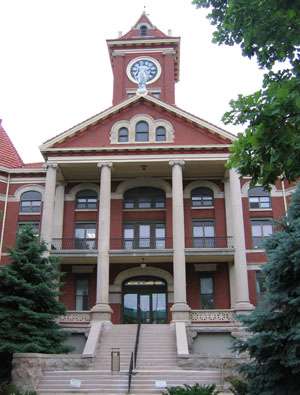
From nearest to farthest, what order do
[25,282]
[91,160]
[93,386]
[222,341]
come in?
[93,386]
[25,282]
[222,341]
[91,160]

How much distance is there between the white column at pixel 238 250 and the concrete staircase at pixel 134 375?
543 centimetres

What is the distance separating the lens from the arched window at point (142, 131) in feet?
106

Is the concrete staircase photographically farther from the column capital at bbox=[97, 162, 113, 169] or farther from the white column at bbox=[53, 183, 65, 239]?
the column capital at bbox=[97, 162, 113, 169]

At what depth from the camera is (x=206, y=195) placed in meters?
33.4

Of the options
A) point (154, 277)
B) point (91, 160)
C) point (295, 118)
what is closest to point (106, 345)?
point (154, 277)

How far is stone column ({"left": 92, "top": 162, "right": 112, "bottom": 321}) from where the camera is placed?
2714 cm

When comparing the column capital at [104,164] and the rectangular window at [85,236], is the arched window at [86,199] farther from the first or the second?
the column capital at [104,164]

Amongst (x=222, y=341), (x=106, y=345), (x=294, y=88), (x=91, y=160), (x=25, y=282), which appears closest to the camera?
(x=294, y=88)

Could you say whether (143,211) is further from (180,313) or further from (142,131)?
(180,313)

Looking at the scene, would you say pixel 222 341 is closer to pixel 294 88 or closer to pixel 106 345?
pixel 106 345

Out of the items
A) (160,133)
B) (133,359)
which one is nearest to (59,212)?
(160,133)

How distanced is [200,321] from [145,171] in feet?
34.4

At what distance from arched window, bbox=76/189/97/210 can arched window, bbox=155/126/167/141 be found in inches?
227

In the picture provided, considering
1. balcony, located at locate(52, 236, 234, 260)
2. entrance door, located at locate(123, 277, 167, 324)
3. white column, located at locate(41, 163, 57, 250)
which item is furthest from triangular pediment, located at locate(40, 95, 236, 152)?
entrance door, located at locate(123, 277, 167, 324)
